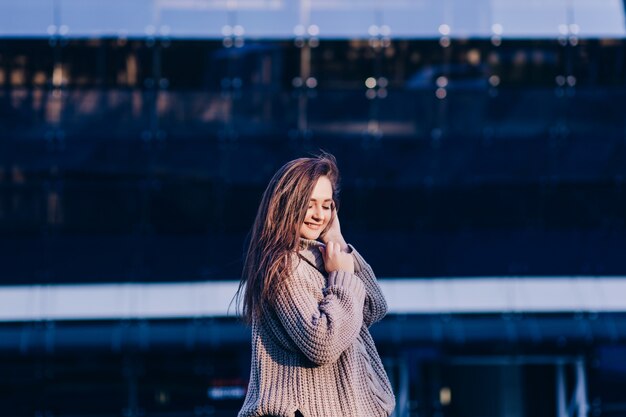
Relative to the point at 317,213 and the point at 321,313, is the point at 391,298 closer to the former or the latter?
the point at 317,213

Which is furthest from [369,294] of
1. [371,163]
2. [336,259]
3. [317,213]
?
[371,163]

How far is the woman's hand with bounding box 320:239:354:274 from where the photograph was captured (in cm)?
337

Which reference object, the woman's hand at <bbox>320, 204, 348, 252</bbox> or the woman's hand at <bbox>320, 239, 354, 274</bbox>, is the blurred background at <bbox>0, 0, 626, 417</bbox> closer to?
the woman's hand at <bbox>320, 204, 348, 252</bbox>

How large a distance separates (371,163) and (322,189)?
40.8ft

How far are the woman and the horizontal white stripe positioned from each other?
1209 cm

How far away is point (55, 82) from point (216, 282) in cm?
370

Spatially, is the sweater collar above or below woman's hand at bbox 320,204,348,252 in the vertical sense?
below

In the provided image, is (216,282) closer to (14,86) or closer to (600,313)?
(14,86)

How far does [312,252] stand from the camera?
11.2ft

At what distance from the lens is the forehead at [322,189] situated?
3391 millimetres

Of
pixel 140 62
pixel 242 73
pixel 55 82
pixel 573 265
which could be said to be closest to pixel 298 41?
pixel 242 73

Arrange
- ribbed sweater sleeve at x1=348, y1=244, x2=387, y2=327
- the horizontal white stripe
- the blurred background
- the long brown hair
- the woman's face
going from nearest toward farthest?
the long brown hair
the woman's face
ribbed sweater sleeve at x1=348, y1=244, x2=387, y2=327
the horizontal white stripe
the blurred background

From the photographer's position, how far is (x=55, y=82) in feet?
51.5

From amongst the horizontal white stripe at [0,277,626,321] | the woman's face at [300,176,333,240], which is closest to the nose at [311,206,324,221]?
the woman's face at [300,176,333,240]
